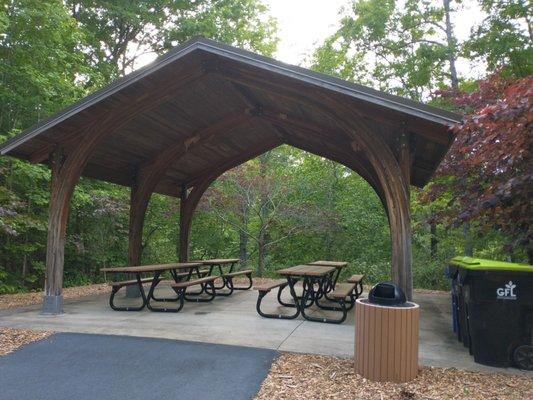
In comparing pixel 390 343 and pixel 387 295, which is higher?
pixel 387 295

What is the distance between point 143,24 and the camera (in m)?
17.3

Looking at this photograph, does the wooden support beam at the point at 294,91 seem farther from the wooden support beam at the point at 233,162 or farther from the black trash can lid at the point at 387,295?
the wooden support beam at the point at 233,162

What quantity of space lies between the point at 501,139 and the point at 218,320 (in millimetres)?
4555

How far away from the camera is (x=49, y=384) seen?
150 inches

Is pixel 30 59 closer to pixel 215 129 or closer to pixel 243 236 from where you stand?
pixel 215 129

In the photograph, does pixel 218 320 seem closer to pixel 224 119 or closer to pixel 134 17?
pixel 224 119

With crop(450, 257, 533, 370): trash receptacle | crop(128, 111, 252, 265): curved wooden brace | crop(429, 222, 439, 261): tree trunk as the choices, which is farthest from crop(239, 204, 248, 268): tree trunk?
crop(450, 257, 533, 370): trash receptacle

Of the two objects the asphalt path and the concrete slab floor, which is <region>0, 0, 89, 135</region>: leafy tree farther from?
the asphalt path

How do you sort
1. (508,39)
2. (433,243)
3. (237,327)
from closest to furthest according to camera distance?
(237,327)
(508,39)
(433,243)

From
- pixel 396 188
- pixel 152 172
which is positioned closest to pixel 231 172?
pixel 152 172

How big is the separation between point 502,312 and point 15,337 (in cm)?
564

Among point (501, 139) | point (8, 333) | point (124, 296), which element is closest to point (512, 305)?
point (501, 139)

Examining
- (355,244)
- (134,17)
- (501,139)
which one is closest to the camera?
(501,139)

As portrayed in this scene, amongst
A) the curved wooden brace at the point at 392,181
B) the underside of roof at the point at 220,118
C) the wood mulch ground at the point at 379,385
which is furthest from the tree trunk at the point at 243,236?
the wood mulch ground at the point at 379,385
